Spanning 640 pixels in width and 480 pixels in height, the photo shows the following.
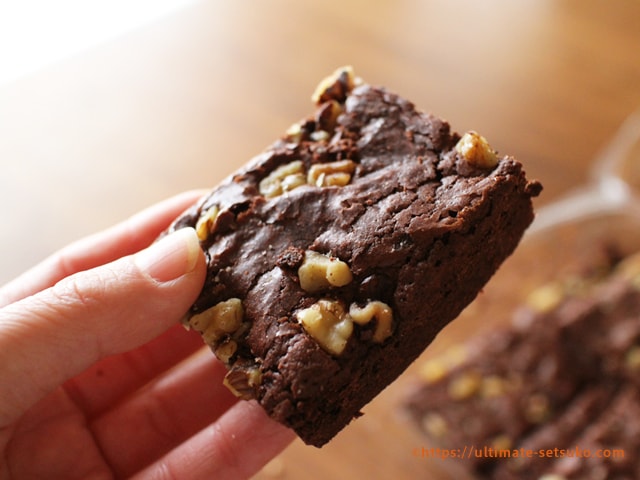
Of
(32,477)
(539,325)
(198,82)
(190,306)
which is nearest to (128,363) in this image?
(32,477)

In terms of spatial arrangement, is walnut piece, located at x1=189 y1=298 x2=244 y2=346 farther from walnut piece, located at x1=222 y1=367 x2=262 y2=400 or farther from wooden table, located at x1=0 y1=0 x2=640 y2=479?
wooden table, located at x1=0 y1=0 x2=640 y2=479

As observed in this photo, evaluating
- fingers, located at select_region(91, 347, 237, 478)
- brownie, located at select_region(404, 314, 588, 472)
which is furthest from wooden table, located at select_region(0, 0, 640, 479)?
fingers, located at select_region(91, 347, 237, 478)

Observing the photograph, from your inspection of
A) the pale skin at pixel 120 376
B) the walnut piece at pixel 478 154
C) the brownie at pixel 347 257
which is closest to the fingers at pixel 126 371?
the pale skin at pixel 120 376

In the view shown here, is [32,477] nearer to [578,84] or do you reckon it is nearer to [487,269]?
[487,269]

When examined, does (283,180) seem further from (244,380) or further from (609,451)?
(609,451)

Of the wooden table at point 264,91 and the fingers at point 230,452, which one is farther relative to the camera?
the wooden table at point 264,91

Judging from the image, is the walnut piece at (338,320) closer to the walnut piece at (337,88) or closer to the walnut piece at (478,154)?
the walnut piece at (478,154)
